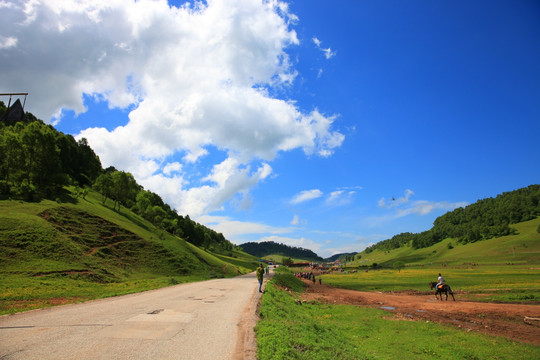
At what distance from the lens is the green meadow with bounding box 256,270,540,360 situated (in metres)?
10.3

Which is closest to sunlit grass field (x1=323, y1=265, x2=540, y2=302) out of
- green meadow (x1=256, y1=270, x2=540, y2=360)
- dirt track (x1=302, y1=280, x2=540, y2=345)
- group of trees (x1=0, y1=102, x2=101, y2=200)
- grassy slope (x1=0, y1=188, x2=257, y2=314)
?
dirt track (x1=302, y1=280, x2=540, y2=345)

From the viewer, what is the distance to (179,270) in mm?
51875

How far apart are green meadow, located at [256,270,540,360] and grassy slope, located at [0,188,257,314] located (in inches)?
544

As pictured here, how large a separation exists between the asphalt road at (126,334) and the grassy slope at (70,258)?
438 centimetres

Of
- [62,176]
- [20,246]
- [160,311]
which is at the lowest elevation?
[160,311]

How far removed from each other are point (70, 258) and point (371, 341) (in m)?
34.6

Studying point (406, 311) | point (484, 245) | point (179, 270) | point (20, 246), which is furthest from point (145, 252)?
point (484, 245)

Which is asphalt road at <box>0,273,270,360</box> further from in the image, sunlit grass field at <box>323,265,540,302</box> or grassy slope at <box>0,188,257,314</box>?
sunlit grass field at <box>323,265,540,302</box>

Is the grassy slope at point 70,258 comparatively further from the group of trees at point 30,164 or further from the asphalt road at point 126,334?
the group of trees at point 30,164

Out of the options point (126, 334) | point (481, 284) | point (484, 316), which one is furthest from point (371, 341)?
point (481, 284)

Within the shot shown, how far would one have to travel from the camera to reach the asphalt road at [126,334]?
8.20m

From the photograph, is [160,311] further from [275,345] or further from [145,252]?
[145,252]

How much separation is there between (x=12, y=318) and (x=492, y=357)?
75.0 feet

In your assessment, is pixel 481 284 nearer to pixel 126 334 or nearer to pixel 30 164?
pixel 126 334
